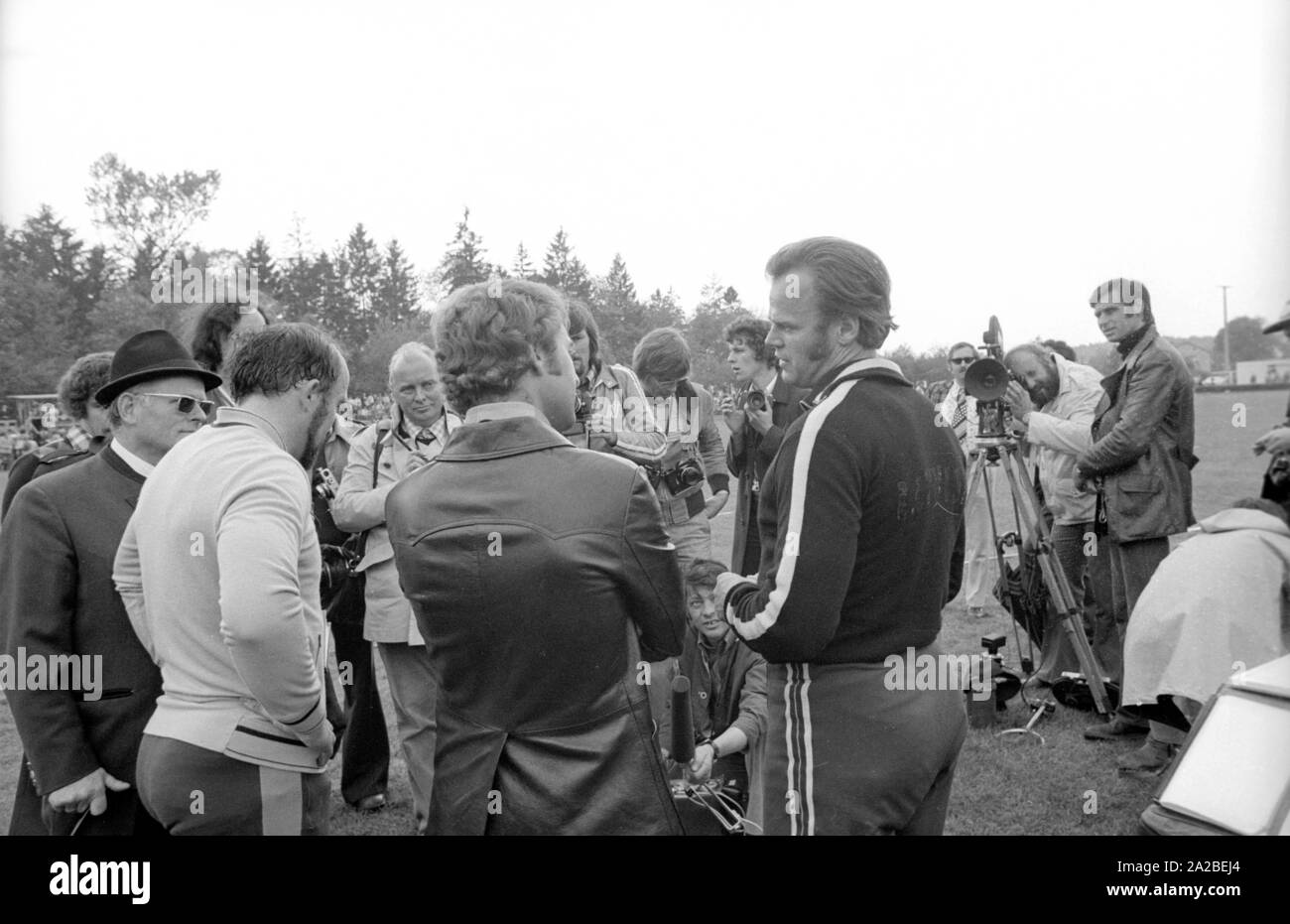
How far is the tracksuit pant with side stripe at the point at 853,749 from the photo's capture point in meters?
1.81

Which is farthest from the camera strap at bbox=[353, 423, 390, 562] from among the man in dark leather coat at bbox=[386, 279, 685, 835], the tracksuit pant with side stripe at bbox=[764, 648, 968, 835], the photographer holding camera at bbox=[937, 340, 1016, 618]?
the photographer holding camera at bbox=[937, 340, 1016, 618]

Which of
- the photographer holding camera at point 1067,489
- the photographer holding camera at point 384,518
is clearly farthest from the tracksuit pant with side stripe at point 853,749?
Result: the photographer holding camera at point 1067,489

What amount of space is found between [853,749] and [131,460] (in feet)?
6.12

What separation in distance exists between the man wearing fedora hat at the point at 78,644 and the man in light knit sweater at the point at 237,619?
0.29 meters

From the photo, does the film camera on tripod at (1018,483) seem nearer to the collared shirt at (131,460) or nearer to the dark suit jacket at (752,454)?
the dark suit jacket at (752,454)

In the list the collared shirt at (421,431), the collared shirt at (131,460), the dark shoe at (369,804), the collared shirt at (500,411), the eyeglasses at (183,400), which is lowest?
the dark shoe at (369,804)

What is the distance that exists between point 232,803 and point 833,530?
4.35 feet

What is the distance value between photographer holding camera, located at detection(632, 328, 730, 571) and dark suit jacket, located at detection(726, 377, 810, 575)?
0.45 feet

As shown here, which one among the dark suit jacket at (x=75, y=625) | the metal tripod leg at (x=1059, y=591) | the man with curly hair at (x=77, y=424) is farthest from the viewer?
the metal tripod leg at (x=1059, y=591)

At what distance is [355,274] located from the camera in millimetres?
35812

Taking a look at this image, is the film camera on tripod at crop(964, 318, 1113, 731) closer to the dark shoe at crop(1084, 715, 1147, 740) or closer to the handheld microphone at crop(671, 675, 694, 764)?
the dark shoe at crop(1084, 715, 1147, 740)

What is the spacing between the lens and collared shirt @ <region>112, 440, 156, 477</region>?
2.34 metres

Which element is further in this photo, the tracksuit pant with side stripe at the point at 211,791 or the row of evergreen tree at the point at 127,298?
the row of evergreen tree at the point at 127,298
